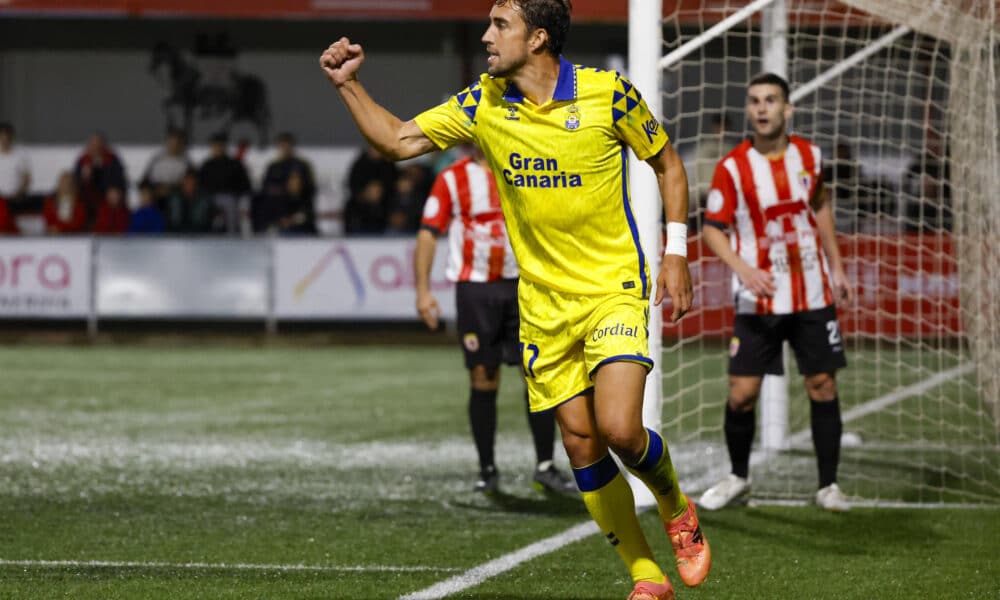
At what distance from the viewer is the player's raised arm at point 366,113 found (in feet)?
16.2

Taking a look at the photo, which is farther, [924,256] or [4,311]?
[4,311]

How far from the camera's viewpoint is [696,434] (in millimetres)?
9812

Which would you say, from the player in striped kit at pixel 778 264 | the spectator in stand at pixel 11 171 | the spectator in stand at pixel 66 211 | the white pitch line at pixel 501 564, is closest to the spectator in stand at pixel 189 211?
the spectator in stand at pixel 66 211

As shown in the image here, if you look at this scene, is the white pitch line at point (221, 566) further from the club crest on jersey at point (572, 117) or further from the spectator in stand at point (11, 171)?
the spectator in stand at point (11, 171)

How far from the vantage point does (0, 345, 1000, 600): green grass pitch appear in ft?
18.8

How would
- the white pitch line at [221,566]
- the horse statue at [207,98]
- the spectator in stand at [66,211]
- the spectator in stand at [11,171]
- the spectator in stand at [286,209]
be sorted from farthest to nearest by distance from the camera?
the horse statue at [207,98]
the spectator in stand at [11,171]
the spectator in stand at [66,211]
the spectator in stand at [286,209]
the white pitch line at [221,566]

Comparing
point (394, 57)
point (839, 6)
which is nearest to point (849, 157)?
point (839, 6)

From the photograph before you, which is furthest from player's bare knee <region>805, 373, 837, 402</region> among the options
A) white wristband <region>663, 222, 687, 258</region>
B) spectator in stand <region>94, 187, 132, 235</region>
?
spectator in stand <region>94, 187, 132, 235</region>

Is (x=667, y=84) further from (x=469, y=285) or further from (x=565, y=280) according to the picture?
(x=565, y=280)

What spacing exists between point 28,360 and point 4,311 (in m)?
2.64

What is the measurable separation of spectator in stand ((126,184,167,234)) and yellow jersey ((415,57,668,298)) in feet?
45.9

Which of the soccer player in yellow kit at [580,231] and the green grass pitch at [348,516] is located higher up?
the soccer player in yellow kit at [580,231]

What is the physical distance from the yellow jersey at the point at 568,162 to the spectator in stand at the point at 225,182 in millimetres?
14361

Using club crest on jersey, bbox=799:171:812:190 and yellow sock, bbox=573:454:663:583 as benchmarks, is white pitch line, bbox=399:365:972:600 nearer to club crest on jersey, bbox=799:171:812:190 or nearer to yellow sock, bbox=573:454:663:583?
yellow sock, bbox=573:454:663:583
